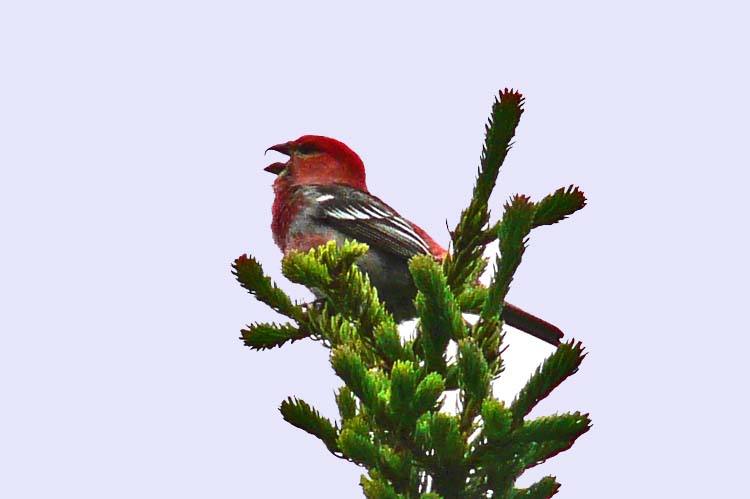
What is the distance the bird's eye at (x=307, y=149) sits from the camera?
6016 mm

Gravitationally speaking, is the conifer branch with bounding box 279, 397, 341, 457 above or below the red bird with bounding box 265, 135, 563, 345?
below

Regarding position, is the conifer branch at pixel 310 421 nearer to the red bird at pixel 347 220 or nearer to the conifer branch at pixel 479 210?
the conifer branch at pixel 479 210

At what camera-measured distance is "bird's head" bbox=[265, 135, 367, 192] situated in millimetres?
5977

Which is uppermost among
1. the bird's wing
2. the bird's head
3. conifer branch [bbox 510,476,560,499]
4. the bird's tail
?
the bird's head

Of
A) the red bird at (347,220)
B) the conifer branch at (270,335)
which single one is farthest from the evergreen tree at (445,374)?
the red bird at (347,220)

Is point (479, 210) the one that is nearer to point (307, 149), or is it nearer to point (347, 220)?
point (347, 220)

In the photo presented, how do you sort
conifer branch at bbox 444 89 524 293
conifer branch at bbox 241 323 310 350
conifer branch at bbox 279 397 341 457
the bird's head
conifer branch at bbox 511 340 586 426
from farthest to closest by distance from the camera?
the bird's head < conifer branch at bbox 241 323 310 350 < conifer branch at bbox 444 89 524 293 < conifer branch at bbox 279 397 341 457 < conifer branch at bbox 511 340 586 426

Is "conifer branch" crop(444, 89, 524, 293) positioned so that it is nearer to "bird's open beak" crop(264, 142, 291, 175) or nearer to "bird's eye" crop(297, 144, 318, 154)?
"bird's eye" crop(297, 144, 318, 154)

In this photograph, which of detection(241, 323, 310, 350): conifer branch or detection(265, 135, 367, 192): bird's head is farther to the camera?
detection(265, 135, 367, 192): bird's head

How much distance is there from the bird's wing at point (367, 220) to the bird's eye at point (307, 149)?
0.28 meters

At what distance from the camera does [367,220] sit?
5.54 metres

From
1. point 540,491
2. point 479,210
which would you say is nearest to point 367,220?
point 479,210

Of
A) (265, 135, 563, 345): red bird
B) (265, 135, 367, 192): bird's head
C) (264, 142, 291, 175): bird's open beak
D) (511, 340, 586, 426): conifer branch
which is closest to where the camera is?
(511, 340, 586, 426): conifer branch

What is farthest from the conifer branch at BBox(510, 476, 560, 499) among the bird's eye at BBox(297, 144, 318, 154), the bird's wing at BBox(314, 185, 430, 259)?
the bird's eye at BBox(297, 144, 318, 154)
